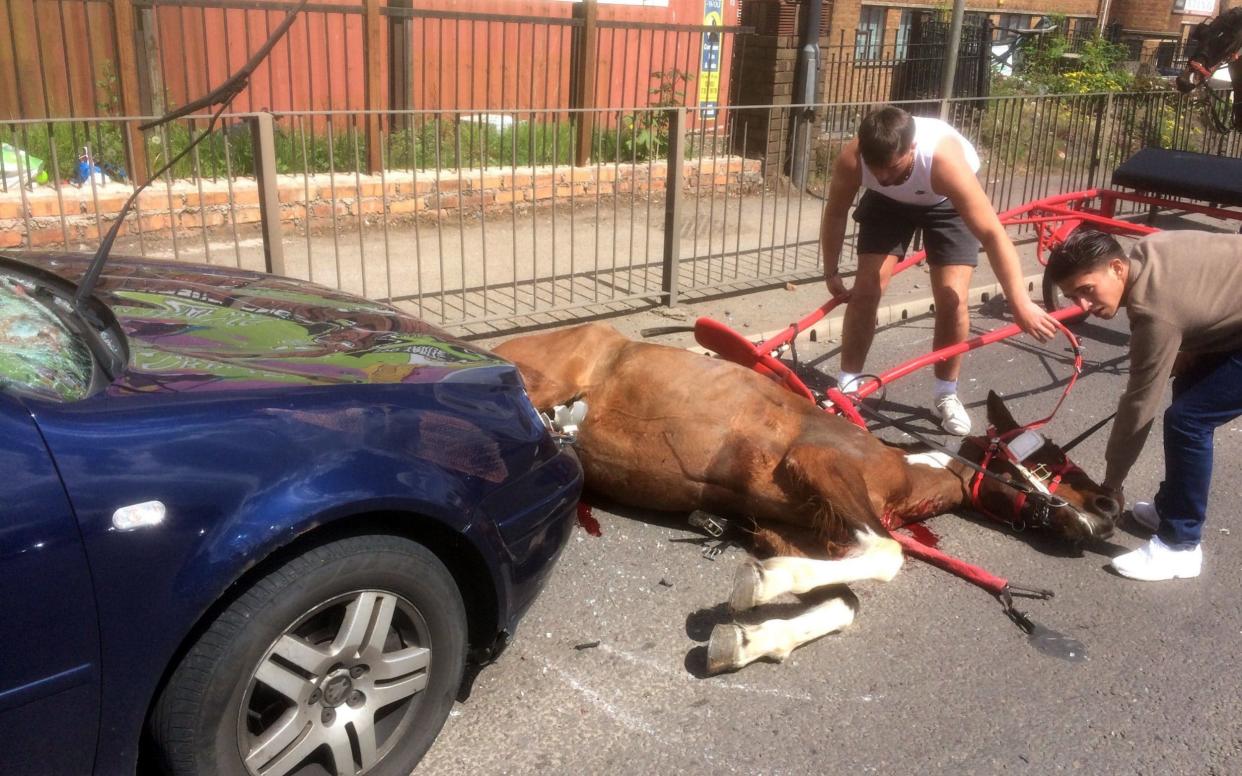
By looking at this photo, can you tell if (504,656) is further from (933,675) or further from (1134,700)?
(1134,700)

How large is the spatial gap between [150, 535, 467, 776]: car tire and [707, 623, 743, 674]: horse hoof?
0.90 metres

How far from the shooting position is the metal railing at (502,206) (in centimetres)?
684

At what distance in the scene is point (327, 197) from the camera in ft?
29.2

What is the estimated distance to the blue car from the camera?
6.82 ft

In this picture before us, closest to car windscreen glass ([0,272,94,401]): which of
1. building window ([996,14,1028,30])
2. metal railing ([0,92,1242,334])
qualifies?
metal railing ([0,92,1242,334])

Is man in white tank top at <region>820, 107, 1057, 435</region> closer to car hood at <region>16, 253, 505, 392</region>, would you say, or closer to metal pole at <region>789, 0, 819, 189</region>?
car hood at <region>16, 253, 505, 392</region>

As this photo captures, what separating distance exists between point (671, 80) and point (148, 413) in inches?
405

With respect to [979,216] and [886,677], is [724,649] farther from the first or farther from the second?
[979,216]

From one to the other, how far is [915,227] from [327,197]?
531 cm

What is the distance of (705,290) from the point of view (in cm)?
786

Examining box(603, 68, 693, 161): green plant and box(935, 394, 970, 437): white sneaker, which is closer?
box(935, 394, 970, 437): white sneaker

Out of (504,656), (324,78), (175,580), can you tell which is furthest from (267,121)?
(324,78)

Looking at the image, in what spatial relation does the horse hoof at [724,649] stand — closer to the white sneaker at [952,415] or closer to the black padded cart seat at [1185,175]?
the white sneaker at [952,415]

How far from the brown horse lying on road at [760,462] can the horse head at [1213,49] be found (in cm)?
841
